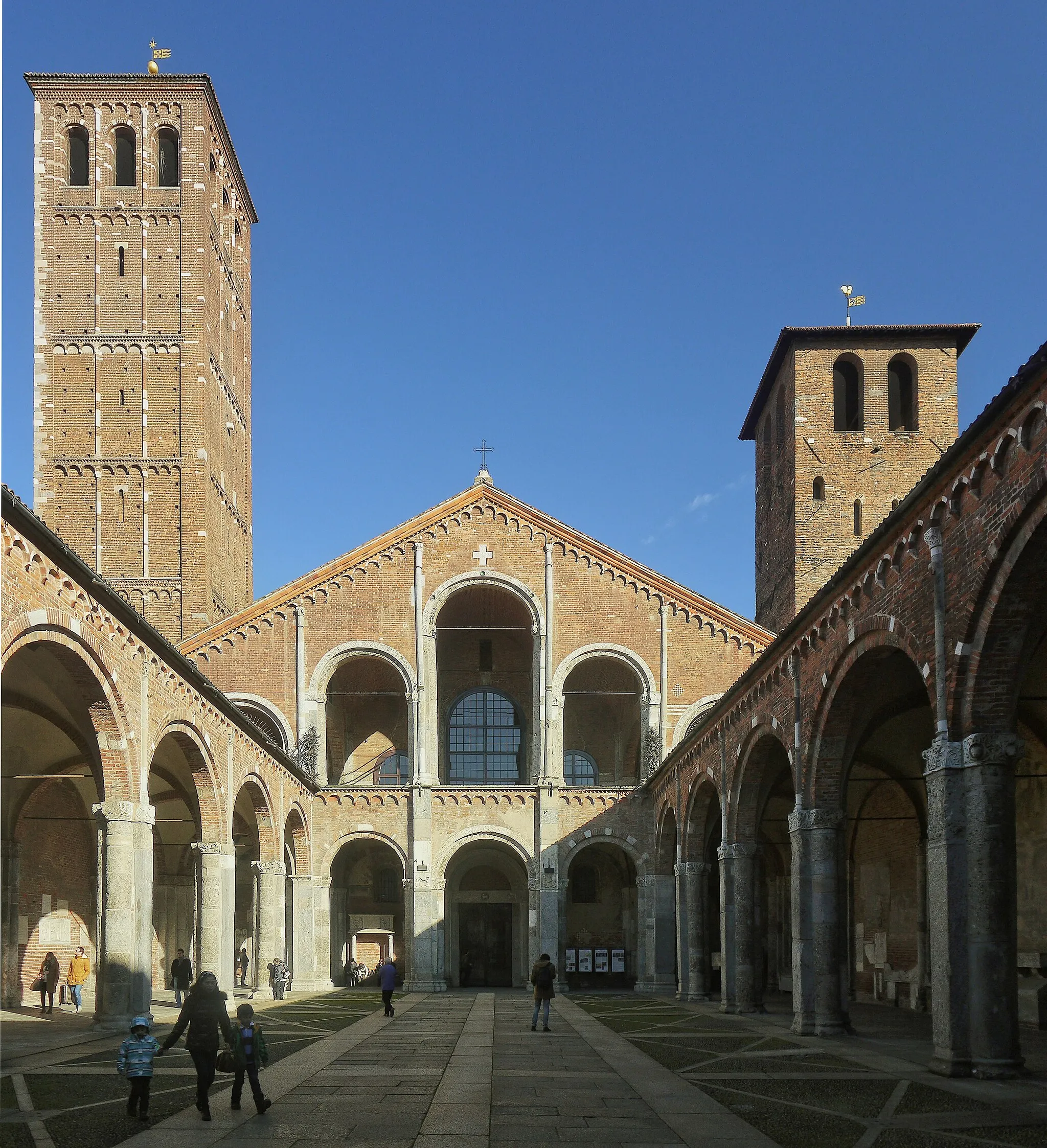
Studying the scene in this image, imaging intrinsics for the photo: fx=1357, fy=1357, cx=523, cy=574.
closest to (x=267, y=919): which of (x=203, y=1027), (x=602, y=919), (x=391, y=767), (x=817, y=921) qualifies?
(x=391, y=767)

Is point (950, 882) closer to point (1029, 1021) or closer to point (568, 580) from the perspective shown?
point (1029, 1021)

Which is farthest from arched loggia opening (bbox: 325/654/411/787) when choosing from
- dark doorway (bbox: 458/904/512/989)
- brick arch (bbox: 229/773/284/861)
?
brick arch (bbox: 229/773/284/861)

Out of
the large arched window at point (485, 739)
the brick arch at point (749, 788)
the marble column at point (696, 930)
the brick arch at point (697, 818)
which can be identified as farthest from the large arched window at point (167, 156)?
the brick arch at point (749, 788)

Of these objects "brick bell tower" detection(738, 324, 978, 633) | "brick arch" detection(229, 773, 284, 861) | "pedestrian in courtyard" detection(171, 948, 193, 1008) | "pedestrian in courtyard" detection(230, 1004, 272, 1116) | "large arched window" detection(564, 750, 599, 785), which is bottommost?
"pedestrian in courtyard" detection(171, 948, 193, 1008)

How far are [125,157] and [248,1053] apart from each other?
4150 centimetres

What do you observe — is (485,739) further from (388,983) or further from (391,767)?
(388,983)

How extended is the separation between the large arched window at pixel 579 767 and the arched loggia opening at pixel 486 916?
3232 millimetres

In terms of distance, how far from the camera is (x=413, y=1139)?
36.2 feet

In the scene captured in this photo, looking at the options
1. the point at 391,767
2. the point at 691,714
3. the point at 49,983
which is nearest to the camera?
the point at 49,983

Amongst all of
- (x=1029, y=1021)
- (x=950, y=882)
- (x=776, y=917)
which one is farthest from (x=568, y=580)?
(x=950, y=882)

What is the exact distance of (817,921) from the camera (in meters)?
19.8

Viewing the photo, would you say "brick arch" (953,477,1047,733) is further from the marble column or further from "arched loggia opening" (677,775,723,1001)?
the marble column

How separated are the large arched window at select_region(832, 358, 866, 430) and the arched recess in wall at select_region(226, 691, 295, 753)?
1925cm

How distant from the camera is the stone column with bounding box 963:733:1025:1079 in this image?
13.7 m
